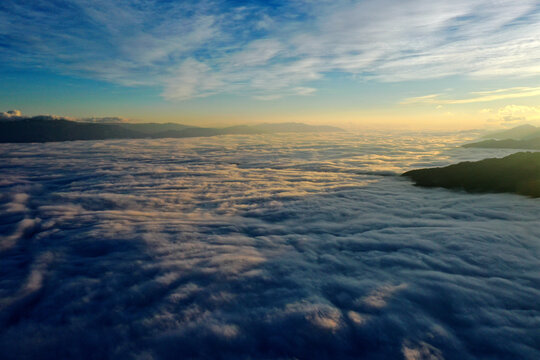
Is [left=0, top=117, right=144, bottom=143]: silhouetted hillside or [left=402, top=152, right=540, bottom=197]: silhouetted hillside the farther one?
[left=0, top=117, right=144, bottom=143]: silhouetted hillside

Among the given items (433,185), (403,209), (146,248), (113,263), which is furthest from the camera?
(433,185)

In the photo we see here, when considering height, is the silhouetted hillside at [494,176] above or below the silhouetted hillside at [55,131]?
below

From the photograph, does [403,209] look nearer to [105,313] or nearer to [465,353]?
[465,353]

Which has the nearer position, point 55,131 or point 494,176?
point 494,176

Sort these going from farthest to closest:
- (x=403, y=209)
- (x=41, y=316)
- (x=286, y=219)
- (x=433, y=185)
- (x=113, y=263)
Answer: (x=433, y=185), (x=403, y=209), (x=286, y=219), (x=113, y=263), (x=41, y=316)

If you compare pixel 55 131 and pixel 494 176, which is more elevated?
pixel 55 131

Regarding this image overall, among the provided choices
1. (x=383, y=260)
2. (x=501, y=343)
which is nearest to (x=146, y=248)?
(x=383, y=260)

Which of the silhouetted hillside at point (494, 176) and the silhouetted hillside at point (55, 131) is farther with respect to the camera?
the silhouetted hillside at point (55, 131)

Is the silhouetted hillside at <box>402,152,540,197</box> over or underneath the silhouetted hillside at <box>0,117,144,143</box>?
underneath
